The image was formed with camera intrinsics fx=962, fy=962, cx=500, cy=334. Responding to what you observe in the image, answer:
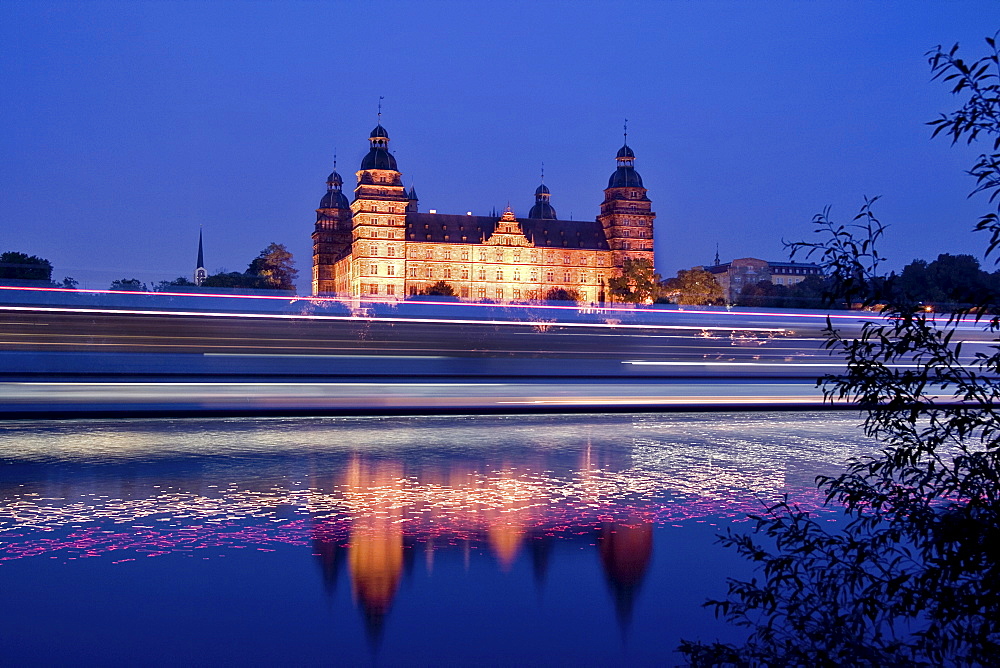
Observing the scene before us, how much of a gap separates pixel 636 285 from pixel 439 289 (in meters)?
27.3

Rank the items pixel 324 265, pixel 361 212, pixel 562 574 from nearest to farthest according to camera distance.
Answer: pixel 562 574 → pixel 361 212 → pixel 324 265

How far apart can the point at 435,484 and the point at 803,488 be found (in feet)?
11.2

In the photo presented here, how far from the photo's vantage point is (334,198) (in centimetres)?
14912

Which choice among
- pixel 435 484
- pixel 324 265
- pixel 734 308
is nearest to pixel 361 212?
pixel 324 265

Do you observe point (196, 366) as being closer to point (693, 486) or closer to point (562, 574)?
point (693, 486)

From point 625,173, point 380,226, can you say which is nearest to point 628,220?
point 625,173

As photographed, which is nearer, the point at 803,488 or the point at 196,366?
the point at 803,488

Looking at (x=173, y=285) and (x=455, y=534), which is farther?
(x=173, y=285)

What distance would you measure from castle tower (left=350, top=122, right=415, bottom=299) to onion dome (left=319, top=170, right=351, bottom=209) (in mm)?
23086

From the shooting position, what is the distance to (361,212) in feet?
411

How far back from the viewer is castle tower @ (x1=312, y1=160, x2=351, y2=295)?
148 meters

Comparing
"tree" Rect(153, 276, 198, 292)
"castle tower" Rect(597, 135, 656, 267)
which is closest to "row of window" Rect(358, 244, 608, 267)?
"castle tower" Rect(597, 135, 656, 267)

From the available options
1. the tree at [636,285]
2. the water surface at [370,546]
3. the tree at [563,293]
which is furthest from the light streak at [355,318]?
the tree at [563,293]

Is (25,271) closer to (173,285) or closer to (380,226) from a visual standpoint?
(173,285)
